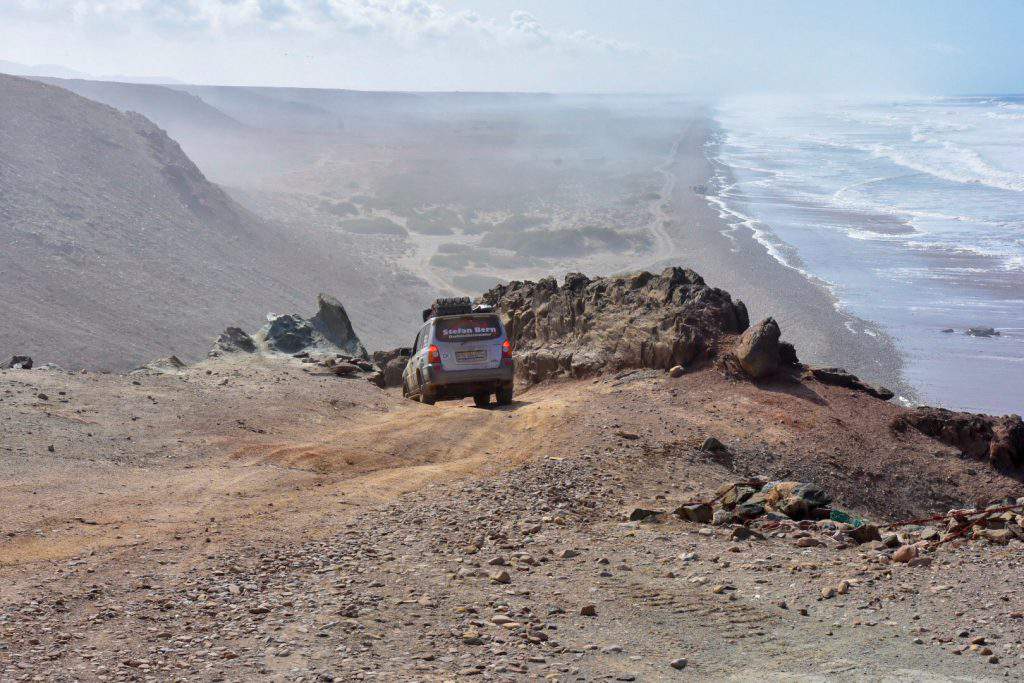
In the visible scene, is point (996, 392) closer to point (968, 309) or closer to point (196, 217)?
point (968, 309)

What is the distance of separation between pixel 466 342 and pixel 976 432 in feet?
27.1

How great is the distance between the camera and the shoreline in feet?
103

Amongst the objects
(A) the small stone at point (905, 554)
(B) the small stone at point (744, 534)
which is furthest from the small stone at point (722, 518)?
(A) the small stone at point (905, 554)

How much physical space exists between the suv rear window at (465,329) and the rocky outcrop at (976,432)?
696cm

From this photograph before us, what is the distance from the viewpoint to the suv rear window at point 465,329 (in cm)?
1738

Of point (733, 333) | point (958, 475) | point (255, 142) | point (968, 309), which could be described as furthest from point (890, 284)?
point (255, 142)

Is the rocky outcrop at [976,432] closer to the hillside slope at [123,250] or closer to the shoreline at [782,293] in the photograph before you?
the shoreline at [782,293]

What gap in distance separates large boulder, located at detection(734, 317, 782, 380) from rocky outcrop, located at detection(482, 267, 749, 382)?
1.09 meters

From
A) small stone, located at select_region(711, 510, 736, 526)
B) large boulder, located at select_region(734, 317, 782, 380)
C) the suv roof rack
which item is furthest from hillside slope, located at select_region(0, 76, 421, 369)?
small stone, located at select_region(711, 510, 736, 526)

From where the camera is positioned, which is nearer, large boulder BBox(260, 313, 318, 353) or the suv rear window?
the suv rear window

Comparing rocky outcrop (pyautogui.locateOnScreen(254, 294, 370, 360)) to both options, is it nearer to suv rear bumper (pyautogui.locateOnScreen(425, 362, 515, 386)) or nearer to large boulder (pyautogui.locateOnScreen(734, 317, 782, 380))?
suv rear bumper (pyautogui.locateOnScreen(425, 362, 515, 386))

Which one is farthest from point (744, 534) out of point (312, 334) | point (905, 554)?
point (312, 334)

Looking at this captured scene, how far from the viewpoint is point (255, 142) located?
438 ft

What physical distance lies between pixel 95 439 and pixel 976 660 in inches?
425
